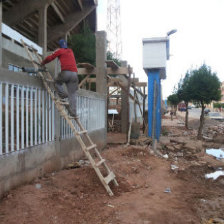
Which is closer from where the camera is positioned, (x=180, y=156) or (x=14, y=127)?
(x=14, y=127)

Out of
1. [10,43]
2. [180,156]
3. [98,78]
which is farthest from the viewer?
[98,78]

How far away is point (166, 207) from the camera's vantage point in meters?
4.15

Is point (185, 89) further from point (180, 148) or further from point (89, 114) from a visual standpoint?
point (89, 114)

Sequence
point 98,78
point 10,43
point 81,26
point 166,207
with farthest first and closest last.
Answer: point 81,26
point 98,78
point 10,43
point 166,207

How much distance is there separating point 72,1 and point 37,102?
11.0 m

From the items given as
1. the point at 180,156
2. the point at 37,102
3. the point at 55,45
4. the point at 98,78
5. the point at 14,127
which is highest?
the point at 55,45

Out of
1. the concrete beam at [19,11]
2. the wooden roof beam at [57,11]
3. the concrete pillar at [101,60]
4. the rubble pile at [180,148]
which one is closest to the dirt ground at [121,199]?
the rubble pile at [180,148]

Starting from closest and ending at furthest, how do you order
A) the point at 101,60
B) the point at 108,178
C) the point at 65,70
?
the point at 108,178 < the point at 65,70 < the point at 101,60

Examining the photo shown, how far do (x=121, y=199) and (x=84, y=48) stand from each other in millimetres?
10804

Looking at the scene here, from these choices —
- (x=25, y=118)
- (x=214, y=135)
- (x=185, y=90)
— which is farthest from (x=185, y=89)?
(x=25, y=118)

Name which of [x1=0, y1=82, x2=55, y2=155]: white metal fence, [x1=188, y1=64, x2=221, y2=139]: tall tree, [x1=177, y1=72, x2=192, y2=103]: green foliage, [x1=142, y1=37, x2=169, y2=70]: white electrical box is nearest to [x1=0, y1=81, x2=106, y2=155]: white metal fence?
[x1=0, y1=82, x2=55, y2=155]: white metal fence

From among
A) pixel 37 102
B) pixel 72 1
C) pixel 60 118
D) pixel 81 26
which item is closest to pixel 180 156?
pixel 60 118

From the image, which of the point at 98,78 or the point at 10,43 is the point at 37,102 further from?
the point at 98,78

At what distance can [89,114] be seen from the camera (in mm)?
8125
